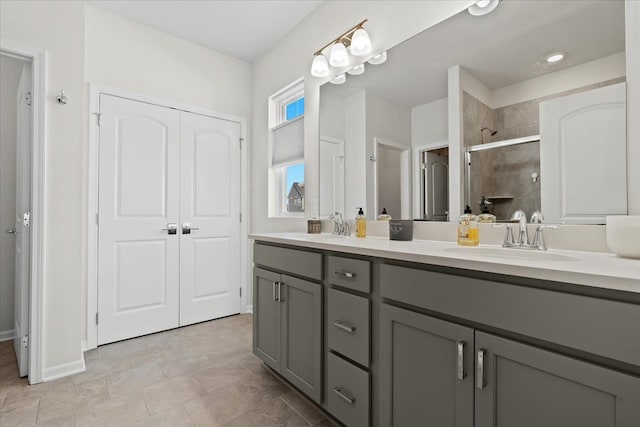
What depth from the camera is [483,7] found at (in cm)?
153

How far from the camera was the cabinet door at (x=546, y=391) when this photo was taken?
706 millimetres

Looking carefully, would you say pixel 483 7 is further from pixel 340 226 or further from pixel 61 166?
pixel 61 166

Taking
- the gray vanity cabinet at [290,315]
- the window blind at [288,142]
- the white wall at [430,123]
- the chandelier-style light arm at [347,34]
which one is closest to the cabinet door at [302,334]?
the gray vanity cabinet at [290,315]

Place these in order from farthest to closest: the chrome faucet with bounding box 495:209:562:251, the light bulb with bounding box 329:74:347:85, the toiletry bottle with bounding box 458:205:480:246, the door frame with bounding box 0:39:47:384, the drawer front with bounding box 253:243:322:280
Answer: the light bulb with bounding box 329:74:347:85 → the door frame with bounding box 0:39:47:384 → the drawer front with bounding box 253:243:322:280 → the toiletry bottle with bounding box 458:205:480:246 → the chrome faucet with bounding box 495:209:562:251

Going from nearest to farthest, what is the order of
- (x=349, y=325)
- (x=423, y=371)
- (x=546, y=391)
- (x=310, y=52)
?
(x=546, y=391) < (x=423, y=371) < (x=349, y=325) < (x=310, y=52)

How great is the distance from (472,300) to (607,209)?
73 cm

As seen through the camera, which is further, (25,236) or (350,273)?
(25,236)

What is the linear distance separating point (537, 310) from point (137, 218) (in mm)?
2856

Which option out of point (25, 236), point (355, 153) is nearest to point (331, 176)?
point (355, 153)

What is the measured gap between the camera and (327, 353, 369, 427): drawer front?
4.25 ft

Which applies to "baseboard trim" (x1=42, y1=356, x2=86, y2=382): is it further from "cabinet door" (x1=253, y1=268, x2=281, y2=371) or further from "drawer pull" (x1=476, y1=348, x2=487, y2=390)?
"drawer pull" (x1=476, y1=348, x2=487, y2=390)

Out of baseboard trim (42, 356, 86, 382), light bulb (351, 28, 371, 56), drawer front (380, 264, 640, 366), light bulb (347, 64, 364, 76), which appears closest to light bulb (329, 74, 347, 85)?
light bulb (347, 64, 364, 76)

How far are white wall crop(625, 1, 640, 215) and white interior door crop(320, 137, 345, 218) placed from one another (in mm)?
1504

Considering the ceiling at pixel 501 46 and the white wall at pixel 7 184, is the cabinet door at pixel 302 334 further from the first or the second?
the white wall at pixel 7 184
